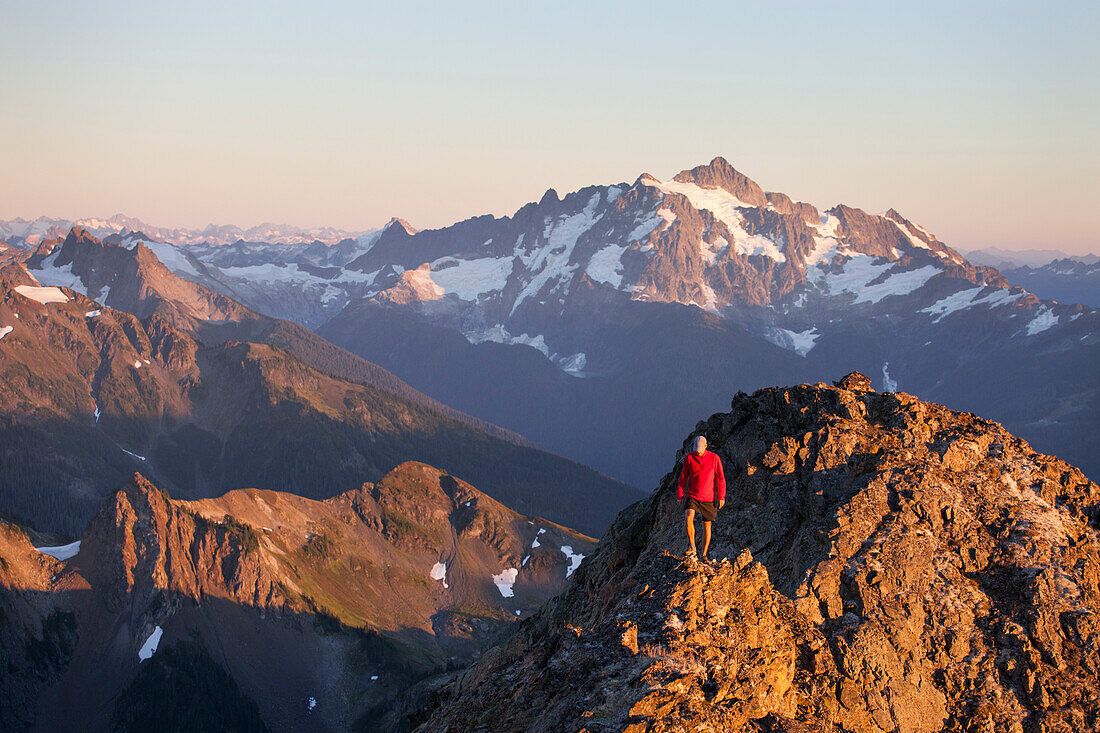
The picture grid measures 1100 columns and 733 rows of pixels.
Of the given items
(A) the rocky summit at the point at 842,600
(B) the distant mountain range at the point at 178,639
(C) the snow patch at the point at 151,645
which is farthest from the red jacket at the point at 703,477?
(C) the snow patch at the point at 151,645

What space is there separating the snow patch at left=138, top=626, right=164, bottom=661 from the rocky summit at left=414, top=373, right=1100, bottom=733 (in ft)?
429

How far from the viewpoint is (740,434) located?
166 ft

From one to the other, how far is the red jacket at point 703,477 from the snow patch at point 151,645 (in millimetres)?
153249

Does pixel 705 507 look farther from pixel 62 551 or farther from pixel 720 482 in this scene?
pixel 62 551

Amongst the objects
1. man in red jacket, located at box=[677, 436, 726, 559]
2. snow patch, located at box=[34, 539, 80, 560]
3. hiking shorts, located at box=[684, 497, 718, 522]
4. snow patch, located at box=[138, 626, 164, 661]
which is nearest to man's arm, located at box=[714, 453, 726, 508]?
man in red jacket, located at box=[677, 436, 726, 559]

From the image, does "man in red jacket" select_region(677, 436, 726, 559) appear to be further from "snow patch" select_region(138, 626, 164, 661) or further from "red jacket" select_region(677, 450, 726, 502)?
"snow patch" select_region(138, 626, 164, 661)

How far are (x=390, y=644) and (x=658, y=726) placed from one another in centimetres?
16930

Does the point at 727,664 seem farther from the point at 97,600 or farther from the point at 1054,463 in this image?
the point at 97,600

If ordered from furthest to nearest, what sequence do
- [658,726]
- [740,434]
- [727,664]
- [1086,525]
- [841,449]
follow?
[740,434]
[841,449]
[1086,525]
[727,664]
[658,726]

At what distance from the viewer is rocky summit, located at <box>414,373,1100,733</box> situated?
29.6 m

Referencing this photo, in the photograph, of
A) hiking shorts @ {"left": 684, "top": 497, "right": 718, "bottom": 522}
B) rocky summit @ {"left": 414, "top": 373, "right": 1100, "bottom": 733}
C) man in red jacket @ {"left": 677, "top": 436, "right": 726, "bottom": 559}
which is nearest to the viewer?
rocky summit @ {"left": 414, "top": 373, "right": 1100, "bottom": 733}

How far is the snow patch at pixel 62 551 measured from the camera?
17462cm

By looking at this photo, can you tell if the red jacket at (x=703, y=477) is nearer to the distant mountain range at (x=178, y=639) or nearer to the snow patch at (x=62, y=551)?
the distant mountain range at (x=178, y=639)

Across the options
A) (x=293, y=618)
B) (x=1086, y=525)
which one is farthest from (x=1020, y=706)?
(x=293, y=618)
